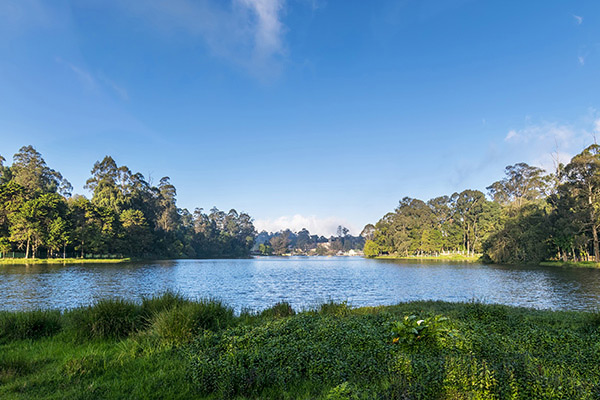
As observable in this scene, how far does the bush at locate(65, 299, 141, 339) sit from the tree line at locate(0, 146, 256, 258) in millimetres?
Result: 49978

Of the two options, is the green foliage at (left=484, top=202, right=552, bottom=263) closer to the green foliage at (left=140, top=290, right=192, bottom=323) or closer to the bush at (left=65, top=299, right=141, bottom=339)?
the green foliage at (left=140, top=290, right=192, bottom=323)

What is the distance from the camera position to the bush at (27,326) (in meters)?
7.62

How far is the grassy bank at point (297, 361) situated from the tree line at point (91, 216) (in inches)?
2014

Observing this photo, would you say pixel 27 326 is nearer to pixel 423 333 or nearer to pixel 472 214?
pixel 423 333

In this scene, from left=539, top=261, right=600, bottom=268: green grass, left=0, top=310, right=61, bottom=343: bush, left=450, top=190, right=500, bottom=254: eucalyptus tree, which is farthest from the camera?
left=450, top=190, right=500, bottom=254: eucalyptus tree

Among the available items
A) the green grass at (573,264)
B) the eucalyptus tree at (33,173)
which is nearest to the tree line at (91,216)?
the eucalyptus tree at (33,173)

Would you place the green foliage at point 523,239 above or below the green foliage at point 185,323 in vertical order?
above

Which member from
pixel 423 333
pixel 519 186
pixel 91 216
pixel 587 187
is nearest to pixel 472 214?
pixel 519 186

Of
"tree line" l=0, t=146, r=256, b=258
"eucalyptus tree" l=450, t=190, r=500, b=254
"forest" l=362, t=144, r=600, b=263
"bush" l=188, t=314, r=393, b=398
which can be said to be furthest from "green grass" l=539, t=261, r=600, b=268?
"tree line" l=0, t=146, r=256, b=258

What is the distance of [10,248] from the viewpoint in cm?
4822

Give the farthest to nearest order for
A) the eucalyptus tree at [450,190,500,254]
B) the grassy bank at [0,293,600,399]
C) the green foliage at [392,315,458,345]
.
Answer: the eucalyptus tree at [450,190,500,254] < the green foliage at [392,315,458,345] < the grassy bank at [0,293,600,399]

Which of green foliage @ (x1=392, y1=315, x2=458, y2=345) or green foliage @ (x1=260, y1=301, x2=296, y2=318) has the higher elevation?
green foliage @ (x1=392, y1=315, x2=458, y2=345)

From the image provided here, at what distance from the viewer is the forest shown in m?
46.5

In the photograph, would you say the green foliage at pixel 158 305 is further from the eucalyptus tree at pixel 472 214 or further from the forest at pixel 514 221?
the eucalyptus tree at pixel 472 214
